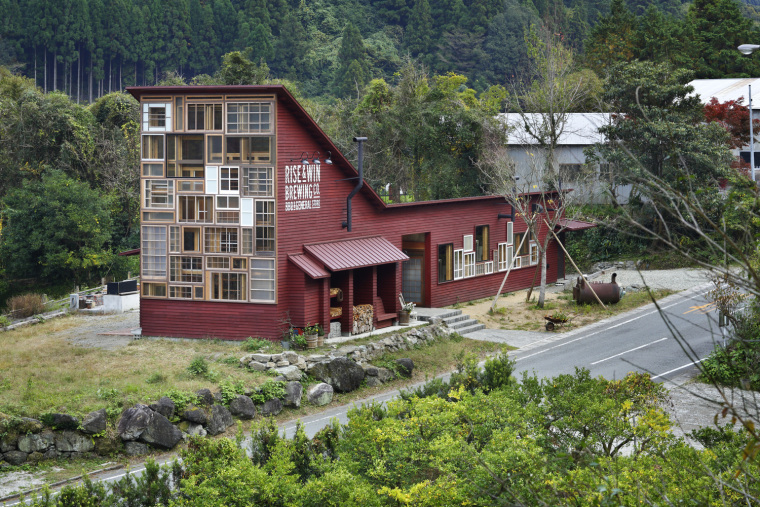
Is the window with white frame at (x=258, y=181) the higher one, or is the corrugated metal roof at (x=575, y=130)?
the corrugated metal roof at (x=575, y=130)

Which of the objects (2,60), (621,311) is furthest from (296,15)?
(621,311)

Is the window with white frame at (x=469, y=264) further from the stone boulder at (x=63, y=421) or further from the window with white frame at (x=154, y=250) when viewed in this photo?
the stone boulder at (x=63, y=421)

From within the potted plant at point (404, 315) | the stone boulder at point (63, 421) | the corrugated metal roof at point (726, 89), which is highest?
the corrugated metal roof at point (726, 89)

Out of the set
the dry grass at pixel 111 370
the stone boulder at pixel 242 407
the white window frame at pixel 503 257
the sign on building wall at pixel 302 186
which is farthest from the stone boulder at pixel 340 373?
the white window frame at pixel 503 257

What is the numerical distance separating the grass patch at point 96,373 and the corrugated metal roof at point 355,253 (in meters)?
3.84

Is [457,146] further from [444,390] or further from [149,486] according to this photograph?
[149,486]

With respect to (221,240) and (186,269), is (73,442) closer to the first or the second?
(186,269)

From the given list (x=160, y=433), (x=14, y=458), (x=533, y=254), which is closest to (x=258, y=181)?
(x=160, y=433)

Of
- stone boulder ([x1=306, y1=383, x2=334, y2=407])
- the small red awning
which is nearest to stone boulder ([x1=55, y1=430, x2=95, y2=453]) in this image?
stone boulder ([x1=306, y1=383, x2=334, y2=407])

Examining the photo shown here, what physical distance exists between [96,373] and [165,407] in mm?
3789

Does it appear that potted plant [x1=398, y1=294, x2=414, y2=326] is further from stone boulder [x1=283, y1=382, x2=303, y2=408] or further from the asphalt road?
stone boulder [x1=283, y1=382, x2=303, y2=408]

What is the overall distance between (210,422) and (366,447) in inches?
305

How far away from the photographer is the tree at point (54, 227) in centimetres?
4300

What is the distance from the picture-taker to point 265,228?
2614 cm
